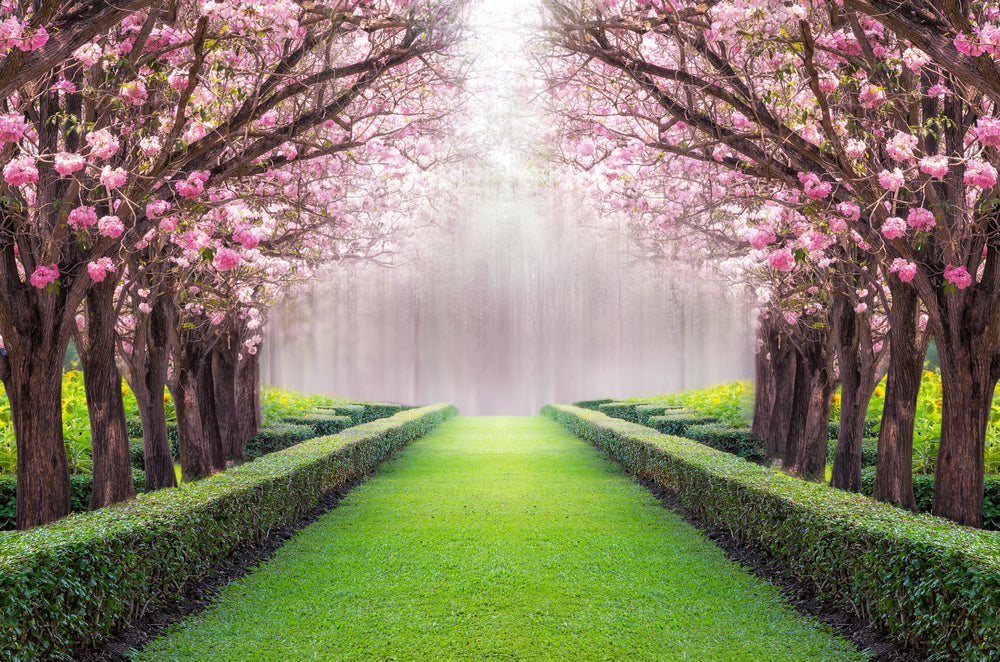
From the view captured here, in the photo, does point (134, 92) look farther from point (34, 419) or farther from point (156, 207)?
point (34, 419)

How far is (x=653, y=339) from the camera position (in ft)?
132

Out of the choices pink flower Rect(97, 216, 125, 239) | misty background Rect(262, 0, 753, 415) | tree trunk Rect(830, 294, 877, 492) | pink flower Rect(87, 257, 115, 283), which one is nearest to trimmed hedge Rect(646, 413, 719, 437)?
tree trunk Rect(830, 294, 877, 492)

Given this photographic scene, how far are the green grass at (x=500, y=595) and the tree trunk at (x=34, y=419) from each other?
6.69 ft

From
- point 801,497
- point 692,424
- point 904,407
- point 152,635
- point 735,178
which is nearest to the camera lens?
point 152,635

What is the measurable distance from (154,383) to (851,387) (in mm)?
8786

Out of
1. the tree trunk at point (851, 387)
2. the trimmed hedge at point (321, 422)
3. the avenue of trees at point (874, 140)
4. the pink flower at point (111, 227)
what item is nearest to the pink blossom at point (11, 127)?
the pink flower at point (111, 227)

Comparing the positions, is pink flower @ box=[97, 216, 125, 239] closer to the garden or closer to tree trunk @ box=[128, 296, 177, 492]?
the garden

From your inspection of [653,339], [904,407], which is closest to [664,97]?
[904,407]

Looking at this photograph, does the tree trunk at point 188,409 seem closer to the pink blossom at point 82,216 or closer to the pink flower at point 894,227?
the pink blossom at point 82,216

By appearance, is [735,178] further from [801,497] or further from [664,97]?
[801,497]

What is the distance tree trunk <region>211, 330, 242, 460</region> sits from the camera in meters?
14.5

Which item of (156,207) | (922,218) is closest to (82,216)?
(156,207)

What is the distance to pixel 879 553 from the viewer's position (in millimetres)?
5180

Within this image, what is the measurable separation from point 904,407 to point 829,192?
2.51 metres
